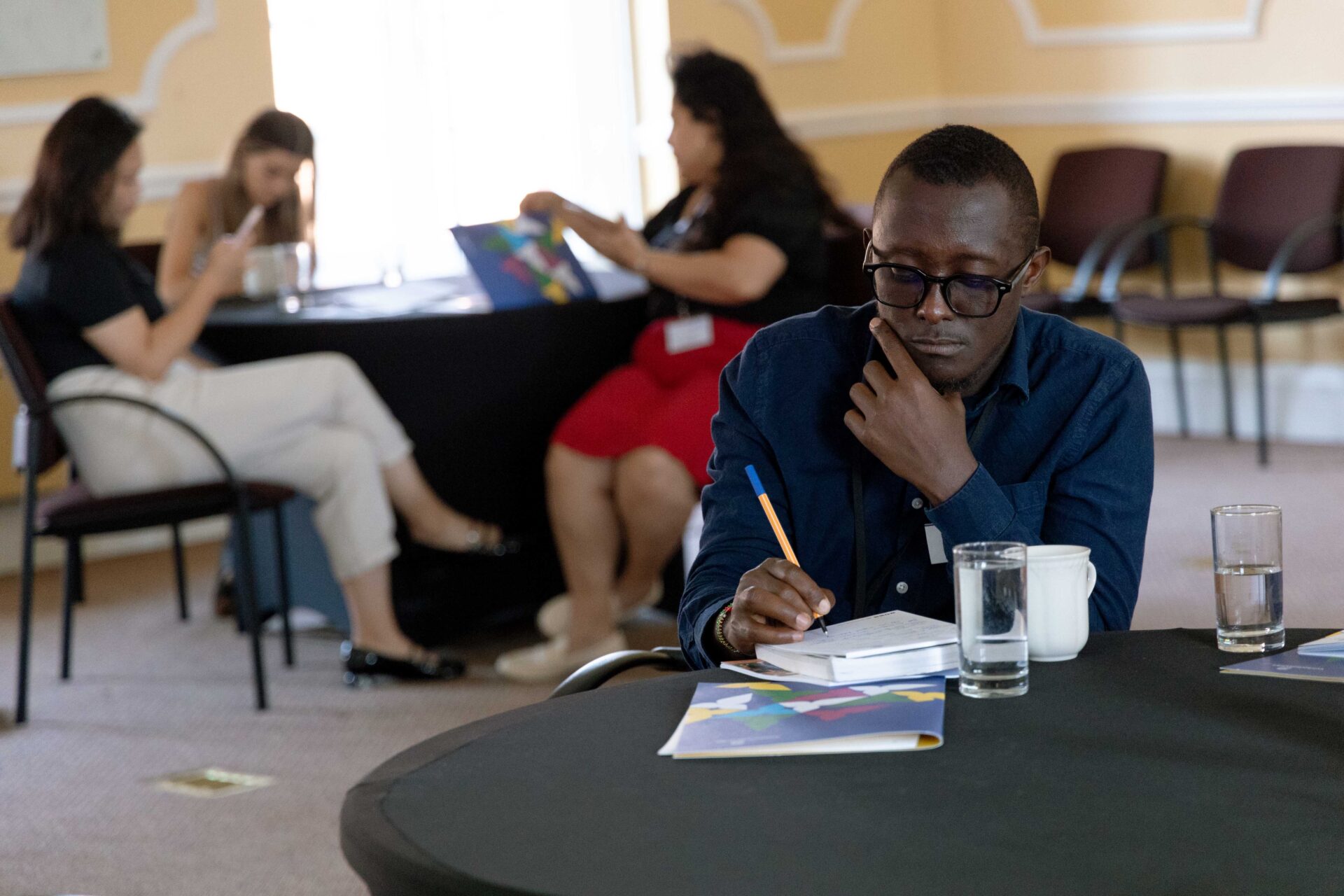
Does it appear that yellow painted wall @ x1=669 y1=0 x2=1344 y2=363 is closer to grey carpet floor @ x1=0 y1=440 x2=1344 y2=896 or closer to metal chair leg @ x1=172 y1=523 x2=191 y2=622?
grey carpet floor @ x1=0 y1=440 x2=1344 y2=896

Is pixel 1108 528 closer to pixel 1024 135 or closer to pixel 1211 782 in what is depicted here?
pixel 1211 782

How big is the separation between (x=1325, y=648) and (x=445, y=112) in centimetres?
519

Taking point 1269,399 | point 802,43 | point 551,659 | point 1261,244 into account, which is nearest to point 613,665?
point 551,659

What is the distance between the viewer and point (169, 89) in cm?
523

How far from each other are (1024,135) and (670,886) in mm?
5928

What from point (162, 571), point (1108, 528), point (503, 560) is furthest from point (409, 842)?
point (162, 571)

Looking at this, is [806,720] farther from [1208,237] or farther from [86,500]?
[1208,237]

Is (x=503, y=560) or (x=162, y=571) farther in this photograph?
(x=162, y=571)

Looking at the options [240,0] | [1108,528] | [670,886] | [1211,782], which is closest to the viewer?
[670,886]

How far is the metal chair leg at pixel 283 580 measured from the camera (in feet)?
12.2

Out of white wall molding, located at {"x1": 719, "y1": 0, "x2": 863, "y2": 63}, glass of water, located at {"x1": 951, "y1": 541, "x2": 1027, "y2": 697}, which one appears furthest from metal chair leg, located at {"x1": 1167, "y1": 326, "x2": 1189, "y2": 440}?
glass of water, located at {"x1": 951, "y1": 541, "x2": 1027, "y2": 697}

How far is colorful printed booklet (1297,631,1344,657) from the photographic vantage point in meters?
1.35

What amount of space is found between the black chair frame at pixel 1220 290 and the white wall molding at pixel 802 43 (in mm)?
1524

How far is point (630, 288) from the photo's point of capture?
4031 millimetres
